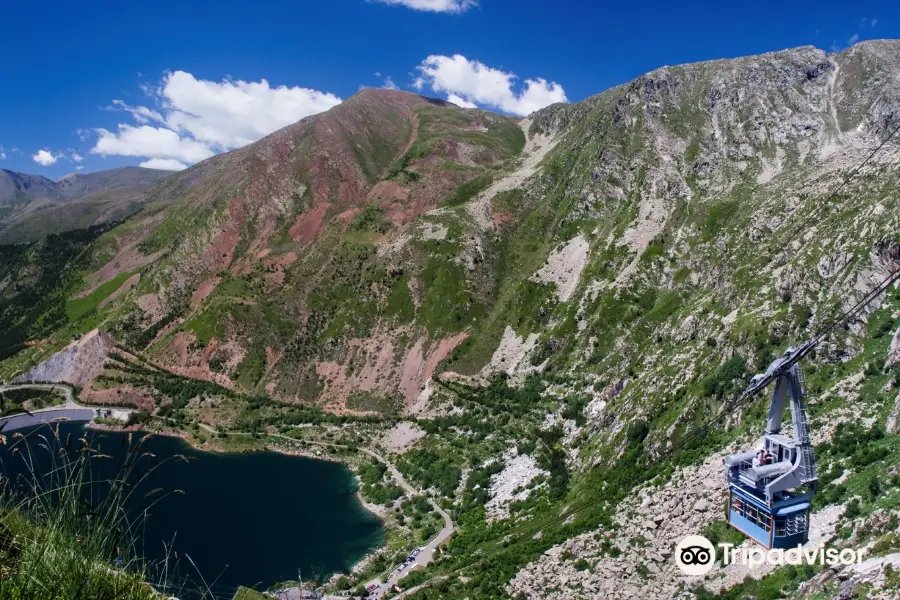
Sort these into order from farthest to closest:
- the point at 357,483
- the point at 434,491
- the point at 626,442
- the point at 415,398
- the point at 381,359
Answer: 1. the point at 381,359
2. the point at 415,398
3. the point at 357,483
4. the point at 434,491
5. the point at 626,442

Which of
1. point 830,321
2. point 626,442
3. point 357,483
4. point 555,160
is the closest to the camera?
point 830,321

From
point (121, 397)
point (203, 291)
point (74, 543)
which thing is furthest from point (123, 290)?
point (74, 543)

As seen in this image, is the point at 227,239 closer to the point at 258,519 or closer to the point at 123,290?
the point at 123,290

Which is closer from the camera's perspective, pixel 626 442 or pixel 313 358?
pixel 626 442

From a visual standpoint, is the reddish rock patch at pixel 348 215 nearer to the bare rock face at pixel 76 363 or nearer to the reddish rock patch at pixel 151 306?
the reddish rock patch at pixel 151 306

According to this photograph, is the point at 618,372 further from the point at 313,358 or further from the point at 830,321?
the point at 313,358

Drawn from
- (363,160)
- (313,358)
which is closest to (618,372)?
(313,358)

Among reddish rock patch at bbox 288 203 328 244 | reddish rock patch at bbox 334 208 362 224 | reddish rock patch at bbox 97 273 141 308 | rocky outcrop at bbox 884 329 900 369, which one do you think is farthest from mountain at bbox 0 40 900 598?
reddish rock patch at bbox 288 203 328 244
